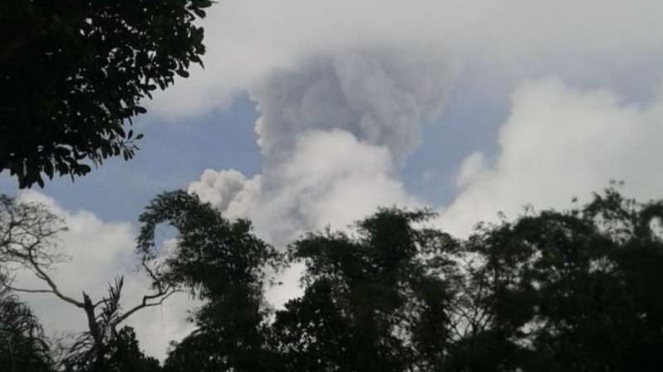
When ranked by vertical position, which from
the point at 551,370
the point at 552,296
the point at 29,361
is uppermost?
the point at 552,296

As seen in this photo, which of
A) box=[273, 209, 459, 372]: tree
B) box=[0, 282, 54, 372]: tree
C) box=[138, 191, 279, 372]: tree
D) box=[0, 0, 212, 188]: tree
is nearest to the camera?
box=[0, 0, 212, 188]: tree

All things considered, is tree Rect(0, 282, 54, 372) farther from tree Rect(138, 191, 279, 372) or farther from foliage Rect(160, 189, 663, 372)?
tree Rect(138, 191, 279, 372)

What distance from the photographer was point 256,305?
3491cm

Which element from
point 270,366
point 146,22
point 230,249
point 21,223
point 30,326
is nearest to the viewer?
point 146,22

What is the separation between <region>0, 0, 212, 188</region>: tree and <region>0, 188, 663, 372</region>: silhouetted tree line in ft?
33.6

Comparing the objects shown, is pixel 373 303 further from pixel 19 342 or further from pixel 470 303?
pixel 19 342

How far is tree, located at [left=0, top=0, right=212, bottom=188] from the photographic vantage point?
10797mm

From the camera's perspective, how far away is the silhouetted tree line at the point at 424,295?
26.7m

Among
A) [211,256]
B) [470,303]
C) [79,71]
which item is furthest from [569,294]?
[79,71]

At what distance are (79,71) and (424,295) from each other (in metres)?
22.3

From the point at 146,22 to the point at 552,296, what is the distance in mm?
22219

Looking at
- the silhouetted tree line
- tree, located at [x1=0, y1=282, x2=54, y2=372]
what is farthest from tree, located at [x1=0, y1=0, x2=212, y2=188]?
the silhouetted tree line

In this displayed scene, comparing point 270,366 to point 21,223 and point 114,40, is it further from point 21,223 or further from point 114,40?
point 114,40

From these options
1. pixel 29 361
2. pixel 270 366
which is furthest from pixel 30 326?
pixel 270 366
